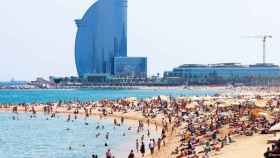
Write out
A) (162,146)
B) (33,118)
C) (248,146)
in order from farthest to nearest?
(33,118) < (162,146) < (248,146)

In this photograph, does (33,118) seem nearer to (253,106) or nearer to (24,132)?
(24,132)

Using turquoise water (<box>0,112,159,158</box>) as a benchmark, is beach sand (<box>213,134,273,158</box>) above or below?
above

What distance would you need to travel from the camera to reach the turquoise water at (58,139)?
42250 millimetres

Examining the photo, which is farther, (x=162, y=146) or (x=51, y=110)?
(x=51, y=110)

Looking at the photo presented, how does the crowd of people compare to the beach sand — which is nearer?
the beach sand

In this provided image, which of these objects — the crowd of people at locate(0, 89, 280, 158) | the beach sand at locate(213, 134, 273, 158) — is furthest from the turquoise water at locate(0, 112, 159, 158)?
the beach sand at locate(213, 134, 273, 158)

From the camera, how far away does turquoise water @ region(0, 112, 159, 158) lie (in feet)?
139

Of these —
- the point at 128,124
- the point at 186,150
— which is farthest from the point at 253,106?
the point at 186,150

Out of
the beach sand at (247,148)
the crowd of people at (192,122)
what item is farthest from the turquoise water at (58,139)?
the beach sand at (247,148)

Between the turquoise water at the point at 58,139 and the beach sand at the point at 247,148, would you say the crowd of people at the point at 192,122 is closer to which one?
the beach sand at the point at 247,148

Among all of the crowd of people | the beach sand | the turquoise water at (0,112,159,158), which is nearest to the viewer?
the beach sand

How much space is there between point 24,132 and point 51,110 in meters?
30.4

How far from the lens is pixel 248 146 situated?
118 ft

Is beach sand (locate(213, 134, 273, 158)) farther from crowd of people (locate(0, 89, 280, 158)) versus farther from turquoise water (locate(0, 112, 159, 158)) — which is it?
turquoise water (locate(0, 112, 159, 158))
